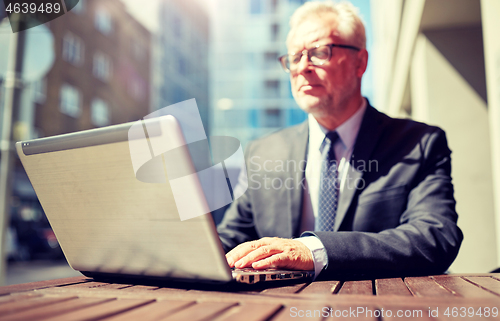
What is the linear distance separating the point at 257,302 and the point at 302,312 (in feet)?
0.39

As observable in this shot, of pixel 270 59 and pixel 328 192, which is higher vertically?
pixel 270 59

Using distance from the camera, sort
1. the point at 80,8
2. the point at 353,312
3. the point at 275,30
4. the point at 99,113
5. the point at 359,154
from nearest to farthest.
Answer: the point at 353,312 → the point at 359,154 → the point at 80,8 → the point at 99,113 → the point at 275,30

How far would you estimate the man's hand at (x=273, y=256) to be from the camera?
112 cm

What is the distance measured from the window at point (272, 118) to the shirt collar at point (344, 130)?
107ft

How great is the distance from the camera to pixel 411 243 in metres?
1.30

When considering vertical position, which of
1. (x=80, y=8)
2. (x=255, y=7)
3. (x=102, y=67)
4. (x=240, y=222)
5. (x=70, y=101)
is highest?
(x=255, y=7)

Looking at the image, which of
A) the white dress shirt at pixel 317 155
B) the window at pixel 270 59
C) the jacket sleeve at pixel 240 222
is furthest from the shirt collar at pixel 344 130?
the window at pixel 270 59

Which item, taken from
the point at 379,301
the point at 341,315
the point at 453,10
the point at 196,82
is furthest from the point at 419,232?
the point at 196,82

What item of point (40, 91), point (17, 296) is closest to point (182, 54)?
point (40, 91)

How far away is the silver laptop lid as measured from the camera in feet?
2.70

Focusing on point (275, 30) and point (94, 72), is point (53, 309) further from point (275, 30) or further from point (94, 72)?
point (275, 30)

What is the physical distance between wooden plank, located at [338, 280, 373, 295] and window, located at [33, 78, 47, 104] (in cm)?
1907

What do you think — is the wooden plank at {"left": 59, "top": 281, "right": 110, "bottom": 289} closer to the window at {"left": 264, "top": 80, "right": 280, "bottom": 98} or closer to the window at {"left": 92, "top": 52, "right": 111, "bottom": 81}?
the window at {"left": 92, "top": 52, "right": 111, "bottom": 81}

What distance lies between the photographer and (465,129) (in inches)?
145
